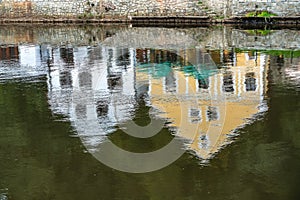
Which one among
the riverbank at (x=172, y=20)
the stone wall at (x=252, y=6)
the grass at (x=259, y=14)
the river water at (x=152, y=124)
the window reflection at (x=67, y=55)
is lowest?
the river water at (x=152, y=124)

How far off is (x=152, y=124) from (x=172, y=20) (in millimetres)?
23485

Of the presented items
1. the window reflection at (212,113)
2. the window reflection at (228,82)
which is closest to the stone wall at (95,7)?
the window reflection at (228,82)

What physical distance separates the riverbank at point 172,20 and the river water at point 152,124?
419 inches

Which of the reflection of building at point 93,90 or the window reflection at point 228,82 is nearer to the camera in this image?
the reflection of building at point 93,90

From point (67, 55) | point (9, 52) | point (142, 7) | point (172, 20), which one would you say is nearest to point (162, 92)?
point (67, 55)

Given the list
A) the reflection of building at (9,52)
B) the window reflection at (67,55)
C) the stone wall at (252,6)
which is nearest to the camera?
the window reflection at (67,55)

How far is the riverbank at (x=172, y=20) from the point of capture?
1264 inches

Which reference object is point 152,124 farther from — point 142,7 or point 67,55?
point 142,7

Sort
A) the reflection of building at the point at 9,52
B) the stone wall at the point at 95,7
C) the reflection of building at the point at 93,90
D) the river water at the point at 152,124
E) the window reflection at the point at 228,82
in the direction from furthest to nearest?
the stone wall at the point at 95,7
the reflection of building at the point at 9,52
the window reflection at the point at 228,82
the reflection of building at the point at 93,90
the river water at the point at 152,124

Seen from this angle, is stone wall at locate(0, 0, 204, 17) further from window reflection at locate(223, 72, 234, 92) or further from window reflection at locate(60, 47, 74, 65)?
window reflection at locate(223, 72, 234, 92)

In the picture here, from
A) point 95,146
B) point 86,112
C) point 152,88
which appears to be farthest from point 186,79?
point 95,146

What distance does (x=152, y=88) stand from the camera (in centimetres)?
1468

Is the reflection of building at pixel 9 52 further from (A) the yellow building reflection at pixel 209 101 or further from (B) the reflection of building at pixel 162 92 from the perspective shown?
(A) the yellow building reflection at pixel 209 101

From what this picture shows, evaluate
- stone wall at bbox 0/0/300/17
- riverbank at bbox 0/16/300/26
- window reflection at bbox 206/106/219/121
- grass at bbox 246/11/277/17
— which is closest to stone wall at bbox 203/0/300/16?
stone wall at bbox 0/0/300/17
